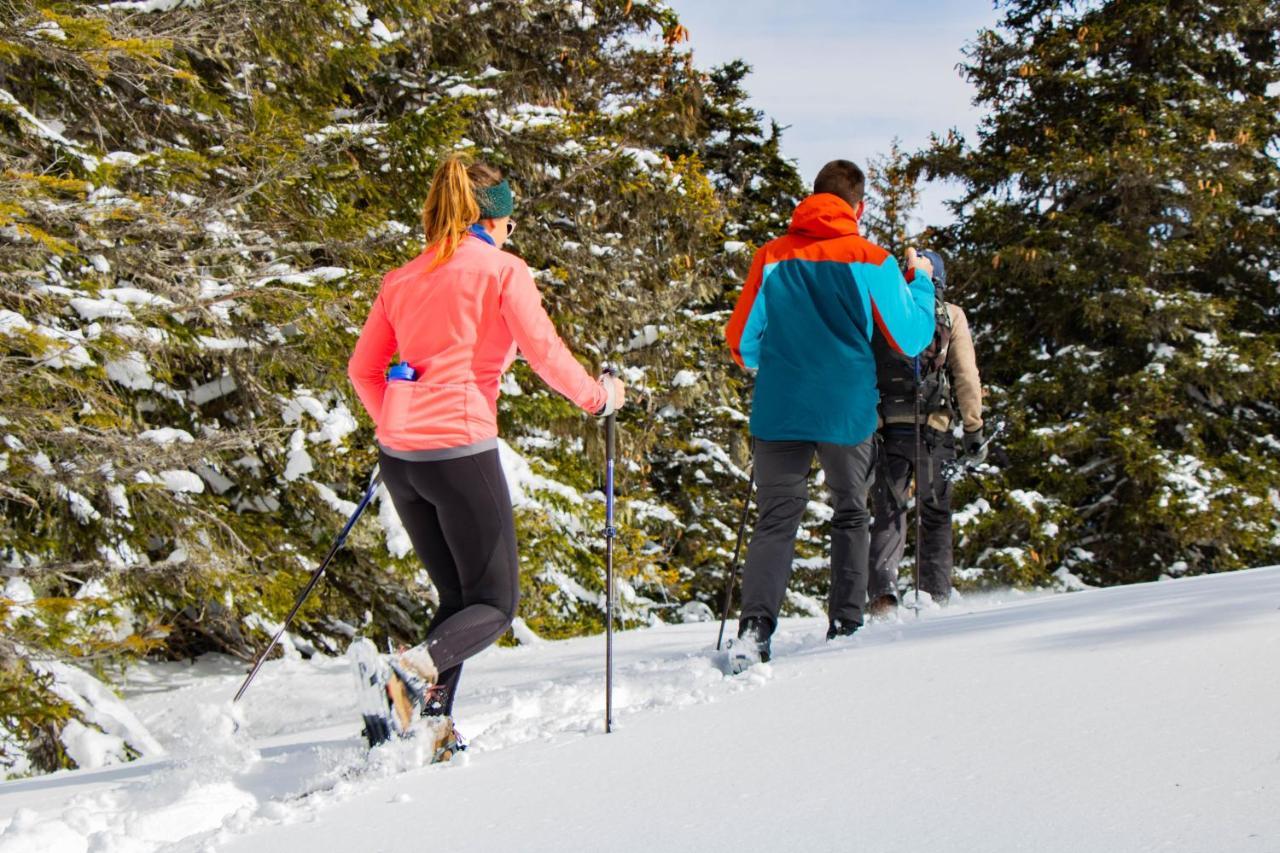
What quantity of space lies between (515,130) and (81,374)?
5053 mm

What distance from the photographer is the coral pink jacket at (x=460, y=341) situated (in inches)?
126

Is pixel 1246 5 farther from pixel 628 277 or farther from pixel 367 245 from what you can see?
pixel 367 245

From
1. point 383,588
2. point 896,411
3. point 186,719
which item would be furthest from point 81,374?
point 896,411

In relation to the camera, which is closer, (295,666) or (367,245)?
(295,666)

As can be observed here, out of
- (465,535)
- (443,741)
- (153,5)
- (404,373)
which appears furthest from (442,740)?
(153,5)

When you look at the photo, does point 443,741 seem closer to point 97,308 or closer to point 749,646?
point 749,646

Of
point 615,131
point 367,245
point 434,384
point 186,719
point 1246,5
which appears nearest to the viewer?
point 434,384

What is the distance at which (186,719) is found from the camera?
5.62 metres

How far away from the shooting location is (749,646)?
4094 mm

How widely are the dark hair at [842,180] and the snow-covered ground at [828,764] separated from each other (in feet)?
6.04

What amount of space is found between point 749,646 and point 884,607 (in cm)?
151

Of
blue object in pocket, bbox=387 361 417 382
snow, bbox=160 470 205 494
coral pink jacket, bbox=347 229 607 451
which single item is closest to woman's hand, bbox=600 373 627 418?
coral pink jacket, bbox=347 229 607 451

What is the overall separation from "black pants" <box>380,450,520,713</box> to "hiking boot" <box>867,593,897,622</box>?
259 centimetres

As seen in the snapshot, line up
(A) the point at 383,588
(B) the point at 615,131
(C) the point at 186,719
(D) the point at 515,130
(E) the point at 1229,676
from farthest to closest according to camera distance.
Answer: (B) the point at 615,131 → (D) the point at 515,130 → (A) the point at 383,588 → (C) the point at 186,719 → (E) the point at 1229,676
